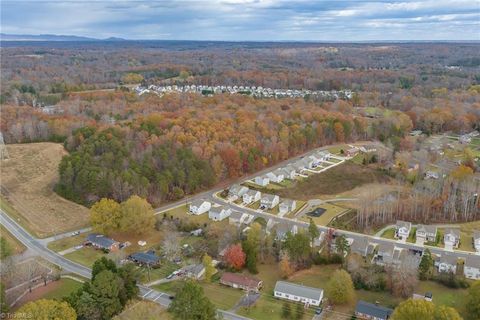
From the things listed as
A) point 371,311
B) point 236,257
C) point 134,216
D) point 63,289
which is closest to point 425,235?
point 371,311

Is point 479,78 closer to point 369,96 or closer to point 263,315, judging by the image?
point 369,96

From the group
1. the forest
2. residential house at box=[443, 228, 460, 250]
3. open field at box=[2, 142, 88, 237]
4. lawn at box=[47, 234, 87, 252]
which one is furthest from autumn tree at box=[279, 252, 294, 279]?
open field at box=[2, 142, 88, 237]

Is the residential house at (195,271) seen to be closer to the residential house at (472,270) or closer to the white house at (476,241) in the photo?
the residential house at (472,270)

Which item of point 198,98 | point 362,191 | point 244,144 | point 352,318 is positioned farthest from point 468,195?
point 198,98

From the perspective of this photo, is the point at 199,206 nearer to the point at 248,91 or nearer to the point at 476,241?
the point at 476,241

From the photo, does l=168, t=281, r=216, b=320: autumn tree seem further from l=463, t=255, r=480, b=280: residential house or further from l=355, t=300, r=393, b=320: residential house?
l=463, t=255, r=480, b=280: residential house
